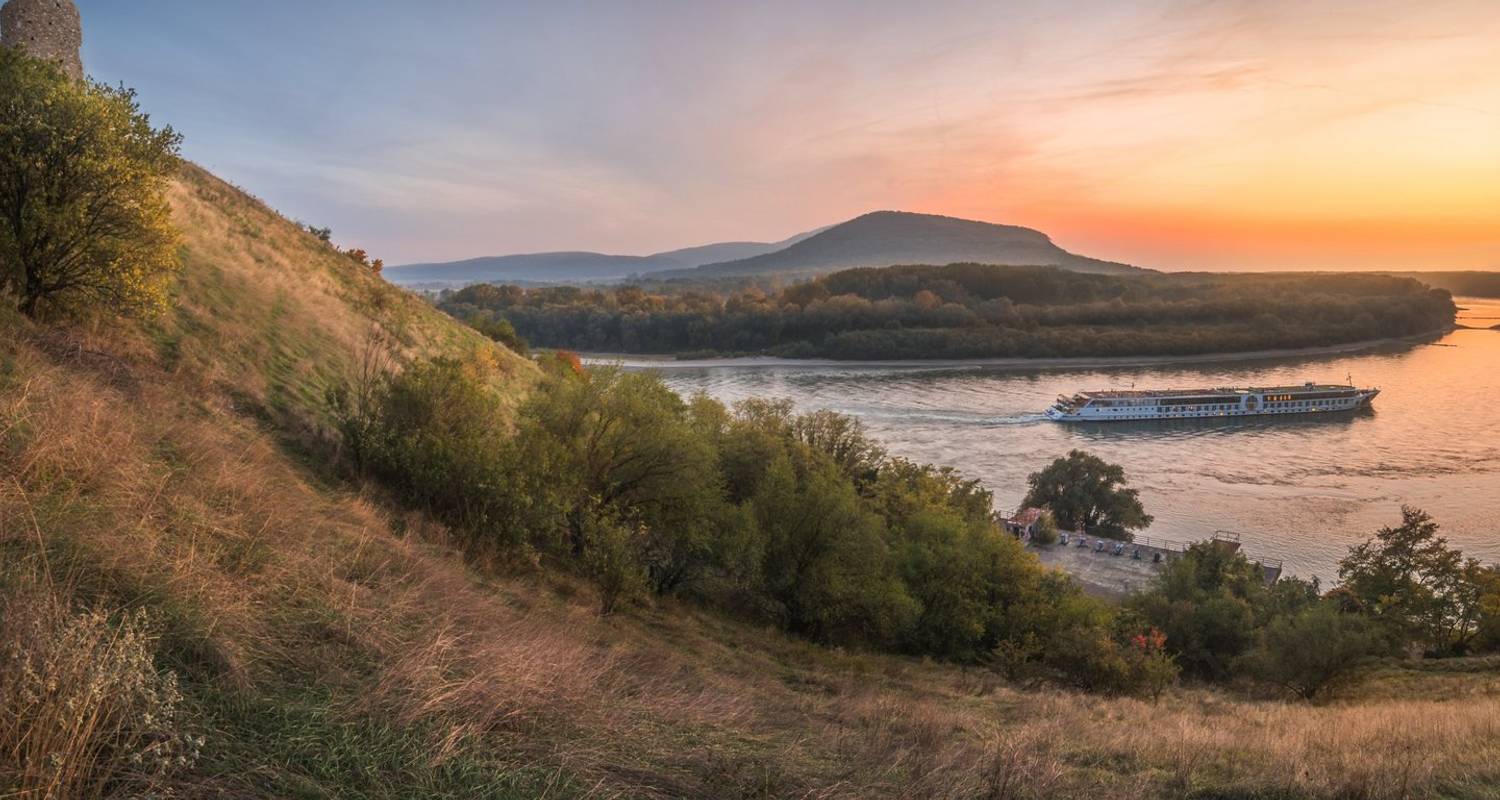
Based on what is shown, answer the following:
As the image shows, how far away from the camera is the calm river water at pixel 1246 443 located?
36.6 metres

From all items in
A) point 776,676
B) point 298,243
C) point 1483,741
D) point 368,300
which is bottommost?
point 776,676

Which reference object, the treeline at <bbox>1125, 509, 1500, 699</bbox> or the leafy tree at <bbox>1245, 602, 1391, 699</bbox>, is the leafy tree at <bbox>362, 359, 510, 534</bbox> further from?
the leafy tree at <bbox>1245, 602, 1391, 699</bbox>

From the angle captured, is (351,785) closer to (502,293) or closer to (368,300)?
(368,300)

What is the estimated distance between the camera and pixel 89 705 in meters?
3.33

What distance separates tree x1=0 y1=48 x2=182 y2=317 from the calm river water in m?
37.7

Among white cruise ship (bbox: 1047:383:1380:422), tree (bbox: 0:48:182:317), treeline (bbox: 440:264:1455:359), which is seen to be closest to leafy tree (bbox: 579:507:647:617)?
tree (bbox: 0:48:182:317)

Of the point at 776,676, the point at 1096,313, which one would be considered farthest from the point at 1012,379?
the point at 776,676

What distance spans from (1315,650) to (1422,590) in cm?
780

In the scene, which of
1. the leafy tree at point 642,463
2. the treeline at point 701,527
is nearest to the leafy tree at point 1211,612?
the treeline at point 701,527

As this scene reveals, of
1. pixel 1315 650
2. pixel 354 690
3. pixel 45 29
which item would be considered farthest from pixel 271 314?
pixel 1315 650

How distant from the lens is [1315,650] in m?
18.6

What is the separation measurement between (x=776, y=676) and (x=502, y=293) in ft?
432

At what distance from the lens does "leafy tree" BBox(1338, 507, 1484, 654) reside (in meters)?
22.4

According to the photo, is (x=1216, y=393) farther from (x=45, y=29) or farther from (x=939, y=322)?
(x=45, y=29)
